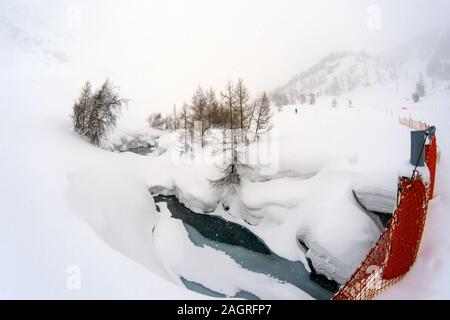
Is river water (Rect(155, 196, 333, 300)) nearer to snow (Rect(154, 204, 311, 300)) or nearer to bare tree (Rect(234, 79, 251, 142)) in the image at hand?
snow (Rect(154, 204, 311, 300))

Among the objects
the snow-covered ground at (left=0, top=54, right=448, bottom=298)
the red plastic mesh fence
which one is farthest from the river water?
the red plastic mesh fence

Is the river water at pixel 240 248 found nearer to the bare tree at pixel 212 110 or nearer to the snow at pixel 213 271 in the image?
the snow at pixel 213 271

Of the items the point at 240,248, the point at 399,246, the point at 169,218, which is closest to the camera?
the point at 399,246

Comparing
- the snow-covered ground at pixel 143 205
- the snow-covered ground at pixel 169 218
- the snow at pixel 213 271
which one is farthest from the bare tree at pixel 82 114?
the snow at pixel 213 271

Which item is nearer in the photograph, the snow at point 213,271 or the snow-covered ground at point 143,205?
the snow-covered ground at point 143,205

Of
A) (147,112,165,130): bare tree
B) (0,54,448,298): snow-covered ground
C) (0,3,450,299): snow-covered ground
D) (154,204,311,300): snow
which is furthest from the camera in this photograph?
(147,112,165,130): bare tree

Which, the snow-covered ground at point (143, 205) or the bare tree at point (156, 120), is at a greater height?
the bare tree at point (156, 120)

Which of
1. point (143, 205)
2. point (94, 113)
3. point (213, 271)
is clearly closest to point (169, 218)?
point (143, 205)

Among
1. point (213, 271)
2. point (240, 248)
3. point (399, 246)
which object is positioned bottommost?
point (213, 271)

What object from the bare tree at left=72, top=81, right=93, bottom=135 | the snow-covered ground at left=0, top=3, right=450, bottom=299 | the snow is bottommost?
the snow

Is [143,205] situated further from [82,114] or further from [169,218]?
[82,114]

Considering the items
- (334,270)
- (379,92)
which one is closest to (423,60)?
(379,92)

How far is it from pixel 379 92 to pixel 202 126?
140 meters

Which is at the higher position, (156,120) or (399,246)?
(156,120)
